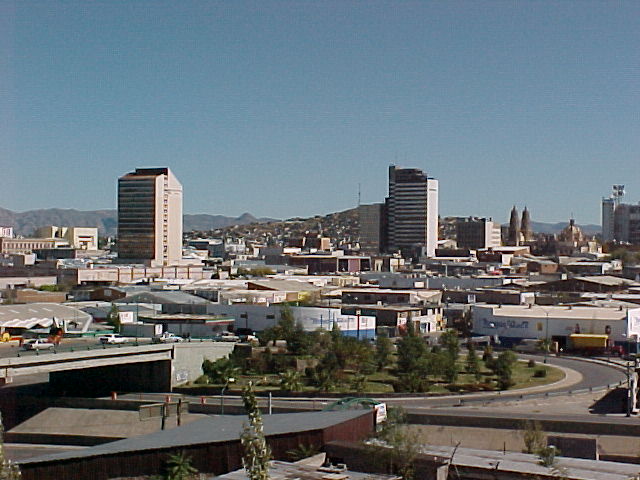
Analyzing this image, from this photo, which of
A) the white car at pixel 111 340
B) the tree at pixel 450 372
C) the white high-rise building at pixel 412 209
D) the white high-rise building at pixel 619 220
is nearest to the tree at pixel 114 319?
the white car at pixel 111 340

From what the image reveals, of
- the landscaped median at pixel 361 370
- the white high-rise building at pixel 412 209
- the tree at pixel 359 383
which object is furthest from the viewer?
the white high-rise building at pixel 412 209

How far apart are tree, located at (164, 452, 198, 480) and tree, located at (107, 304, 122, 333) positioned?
24422mm

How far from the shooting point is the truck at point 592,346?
38.6 m

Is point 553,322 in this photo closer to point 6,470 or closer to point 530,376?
point 530,376

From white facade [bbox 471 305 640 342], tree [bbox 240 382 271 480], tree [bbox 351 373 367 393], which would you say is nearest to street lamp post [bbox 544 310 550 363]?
white facade [bbox 471 305 640 342]

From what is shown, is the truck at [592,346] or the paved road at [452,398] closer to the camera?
the paved road at [452,398]

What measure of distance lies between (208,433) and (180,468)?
1623mm

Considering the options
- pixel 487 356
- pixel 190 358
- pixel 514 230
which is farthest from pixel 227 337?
pixel 514 230

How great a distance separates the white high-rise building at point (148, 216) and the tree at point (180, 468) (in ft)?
245

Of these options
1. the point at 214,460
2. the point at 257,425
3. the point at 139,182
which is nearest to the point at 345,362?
the point at 214,460

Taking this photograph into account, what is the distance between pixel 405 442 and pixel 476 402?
45.8ft

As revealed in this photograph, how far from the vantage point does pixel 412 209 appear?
123m

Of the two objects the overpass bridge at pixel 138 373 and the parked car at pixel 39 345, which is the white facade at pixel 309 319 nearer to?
the overpass bridge at pixel 138 373

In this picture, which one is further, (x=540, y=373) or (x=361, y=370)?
(x=361, y=370)
